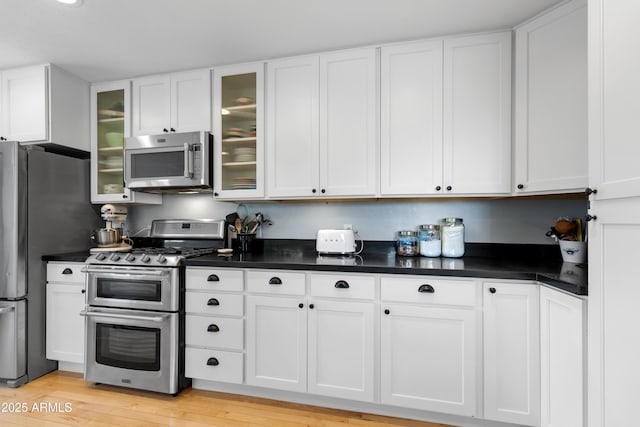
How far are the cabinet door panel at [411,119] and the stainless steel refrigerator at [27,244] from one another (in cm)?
249

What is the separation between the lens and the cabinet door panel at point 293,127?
248 cm

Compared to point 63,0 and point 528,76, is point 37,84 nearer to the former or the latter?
point 63,0

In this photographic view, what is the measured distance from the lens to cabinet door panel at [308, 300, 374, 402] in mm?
2029

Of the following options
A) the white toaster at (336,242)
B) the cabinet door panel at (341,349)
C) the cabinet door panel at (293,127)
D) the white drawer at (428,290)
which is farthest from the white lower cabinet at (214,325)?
the white drawer at (428,290)

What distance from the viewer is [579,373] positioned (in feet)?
4.72

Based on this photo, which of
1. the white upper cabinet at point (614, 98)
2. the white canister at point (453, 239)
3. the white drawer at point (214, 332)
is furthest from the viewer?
the white canister at point (453, 239)

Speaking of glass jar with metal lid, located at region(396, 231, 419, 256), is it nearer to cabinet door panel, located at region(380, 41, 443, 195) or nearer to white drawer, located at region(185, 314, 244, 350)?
cabinet door panel, located at region(380, 41, 443, 195)

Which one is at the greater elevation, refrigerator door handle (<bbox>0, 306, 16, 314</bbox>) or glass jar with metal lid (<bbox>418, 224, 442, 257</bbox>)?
glass jar with metal lid (<bbox>418, 224, 442, 257</bbox>)

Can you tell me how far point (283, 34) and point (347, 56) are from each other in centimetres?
46

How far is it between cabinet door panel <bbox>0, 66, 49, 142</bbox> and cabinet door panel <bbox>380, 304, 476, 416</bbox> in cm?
290

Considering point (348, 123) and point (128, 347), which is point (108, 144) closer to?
point (128, 347)

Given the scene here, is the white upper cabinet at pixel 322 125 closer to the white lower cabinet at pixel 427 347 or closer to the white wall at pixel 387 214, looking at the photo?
the white wall at pixel 387 214

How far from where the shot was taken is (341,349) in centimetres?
207

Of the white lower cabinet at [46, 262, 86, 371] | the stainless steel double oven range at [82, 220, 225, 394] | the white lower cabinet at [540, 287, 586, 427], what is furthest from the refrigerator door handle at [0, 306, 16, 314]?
the white lower cabinet at [540, 287, 586, 427]
